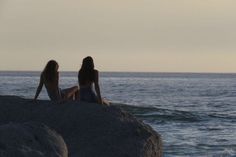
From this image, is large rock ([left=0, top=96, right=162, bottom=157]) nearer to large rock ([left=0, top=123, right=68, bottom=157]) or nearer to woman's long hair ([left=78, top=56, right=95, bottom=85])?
woman's long hair ([left=78, top=56, right=95, bottom=85])

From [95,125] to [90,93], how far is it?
6.31ft

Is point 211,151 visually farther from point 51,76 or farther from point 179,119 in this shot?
point 179,119

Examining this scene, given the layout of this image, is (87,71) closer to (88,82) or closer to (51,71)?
(88,82)

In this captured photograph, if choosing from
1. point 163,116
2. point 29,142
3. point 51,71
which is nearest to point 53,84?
point 51,71

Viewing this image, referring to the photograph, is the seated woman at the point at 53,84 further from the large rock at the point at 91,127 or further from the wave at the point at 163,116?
the wave at the point at 163,116

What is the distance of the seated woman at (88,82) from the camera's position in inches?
528

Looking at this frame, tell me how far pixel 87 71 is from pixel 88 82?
0.22 meters

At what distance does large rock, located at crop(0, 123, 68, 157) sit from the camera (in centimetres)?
764

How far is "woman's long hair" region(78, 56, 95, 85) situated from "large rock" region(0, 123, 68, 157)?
509 cm

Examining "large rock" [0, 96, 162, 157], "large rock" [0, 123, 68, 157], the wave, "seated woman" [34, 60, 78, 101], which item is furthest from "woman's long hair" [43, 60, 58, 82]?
the wave

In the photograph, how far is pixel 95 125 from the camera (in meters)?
11.7

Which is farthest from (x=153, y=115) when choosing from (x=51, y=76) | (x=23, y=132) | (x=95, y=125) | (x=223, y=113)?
(x=23, y=132)

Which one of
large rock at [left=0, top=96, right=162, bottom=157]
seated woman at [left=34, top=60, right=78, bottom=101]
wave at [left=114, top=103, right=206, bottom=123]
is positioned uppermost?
seated woman at [left=34, top=60, right=78, bottom=101]

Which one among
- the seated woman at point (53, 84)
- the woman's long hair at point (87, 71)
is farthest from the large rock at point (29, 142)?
the seated woman at point (53, 84)
